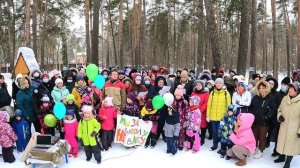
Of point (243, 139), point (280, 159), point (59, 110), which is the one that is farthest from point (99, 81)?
point (280, 159)

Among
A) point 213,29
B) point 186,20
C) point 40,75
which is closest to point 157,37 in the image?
point 186,20

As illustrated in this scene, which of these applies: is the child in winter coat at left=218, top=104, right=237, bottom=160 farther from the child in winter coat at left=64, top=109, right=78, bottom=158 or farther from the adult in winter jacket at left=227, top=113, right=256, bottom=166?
the child in winter coat at left=64, top=109, right=78, bottom=158

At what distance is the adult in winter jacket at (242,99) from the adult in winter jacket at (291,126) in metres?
0.83

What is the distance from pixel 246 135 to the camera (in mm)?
6656

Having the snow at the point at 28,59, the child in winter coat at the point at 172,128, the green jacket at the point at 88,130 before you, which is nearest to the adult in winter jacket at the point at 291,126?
the child in winter coat at the point at 172,128

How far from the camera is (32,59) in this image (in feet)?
38.3

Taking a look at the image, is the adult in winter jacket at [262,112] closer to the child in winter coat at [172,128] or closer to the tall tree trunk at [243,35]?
the child in winter coat at [172,128]

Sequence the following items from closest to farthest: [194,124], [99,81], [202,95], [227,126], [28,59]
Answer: [227,126] → [194,124] → [99,81] → [202,95] → [28,59]

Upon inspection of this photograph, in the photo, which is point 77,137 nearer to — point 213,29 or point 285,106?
point 285,106

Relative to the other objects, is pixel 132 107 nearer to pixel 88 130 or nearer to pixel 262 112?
pixel 88 130

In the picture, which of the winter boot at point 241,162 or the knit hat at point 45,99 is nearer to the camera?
the winter boot at point 241,162

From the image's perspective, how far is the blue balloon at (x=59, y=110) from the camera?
684 centimetres

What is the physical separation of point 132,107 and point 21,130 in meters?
2.82

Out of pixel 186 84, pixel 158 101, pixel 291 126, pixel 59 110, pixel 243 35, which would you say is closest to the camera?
pixel 291 126
